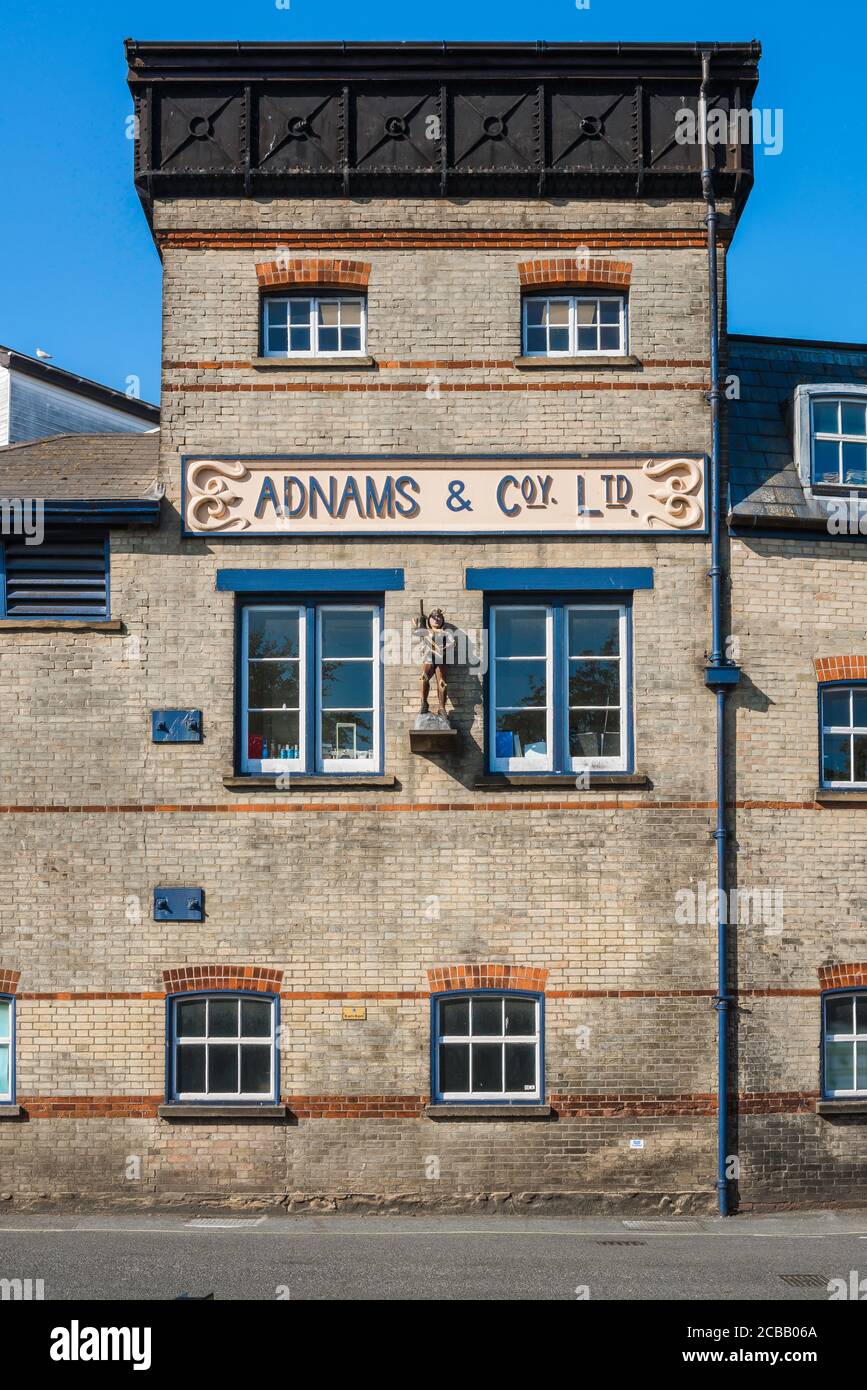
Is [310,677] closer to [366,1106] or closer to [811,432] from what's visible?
[366,1106]

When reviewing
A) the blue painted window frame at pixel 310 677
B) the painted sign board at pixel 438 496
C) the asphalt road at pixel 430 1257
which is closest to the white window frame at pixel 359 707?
the blue painted window frame at pixel 310 677

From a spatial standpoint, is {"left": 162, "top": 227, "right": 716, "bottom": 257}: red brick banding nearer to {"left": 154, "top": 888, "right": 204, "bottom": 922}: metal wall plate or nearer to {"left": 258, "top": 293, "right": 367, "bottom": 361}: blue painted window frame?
{"left": 258, "top": 293, "right": 367, "bottom": 361}: blue painted window frame

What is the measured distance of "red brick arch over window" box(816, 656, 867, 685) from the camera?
1451cm

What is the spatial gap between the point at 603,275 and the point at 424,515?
3322mm

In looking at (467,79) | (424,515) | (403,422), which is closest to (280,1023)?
(424,515)

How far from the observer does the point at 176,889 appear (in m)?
14.1

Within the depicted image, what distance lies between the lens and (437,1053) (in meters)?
14.0

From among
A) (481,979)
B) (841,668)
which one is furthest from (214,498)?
(841,668)

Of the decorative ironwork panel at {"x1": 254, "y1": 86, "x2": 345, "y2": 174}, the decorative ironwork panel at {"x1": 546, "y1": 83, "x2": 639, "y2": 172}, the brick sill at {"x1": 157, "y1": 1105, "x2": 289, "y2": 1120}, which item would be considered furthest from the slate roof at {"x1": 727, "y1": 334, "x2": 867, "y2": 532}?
the brick sill at {"x1": 157, "y1": 1105, "x2": 289, "y2": 1120}

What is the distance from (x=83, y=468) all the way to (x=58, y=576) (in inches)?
67.6

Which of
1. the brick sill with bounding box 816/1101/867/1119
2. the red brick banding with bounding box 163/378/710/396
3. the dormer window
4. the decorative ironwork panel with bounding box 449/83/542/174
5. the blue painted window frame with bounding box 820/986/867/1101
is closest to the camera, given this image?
the brick sill with bounding box 816/1101/867/1119

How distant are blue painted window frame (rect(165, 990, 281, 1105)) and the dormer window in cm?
826

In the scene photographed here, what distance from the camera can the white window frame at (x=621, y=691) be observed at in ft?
47.4

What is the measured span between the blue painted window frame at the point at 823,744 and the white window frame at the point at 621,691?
6.71 feet
